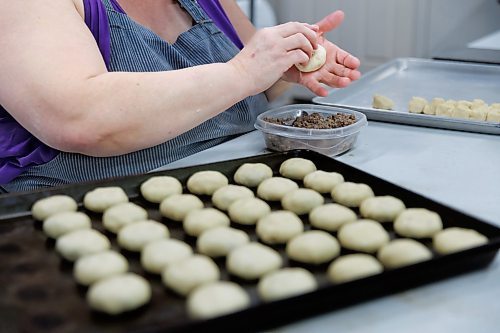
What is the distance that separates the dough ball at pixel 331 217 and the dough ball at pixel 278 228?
0.03 meters

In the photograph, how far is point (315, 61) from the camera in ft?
4.45

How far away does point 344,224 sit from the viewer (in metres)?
0.89

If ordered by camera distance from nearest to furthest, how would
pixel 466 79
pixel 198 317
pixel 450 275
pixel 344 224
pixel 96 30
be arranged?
1. pixel 198 317
2. pixel 450 275
3. pixel 344 224
4. pixel 96 30
5. pixel 466 79

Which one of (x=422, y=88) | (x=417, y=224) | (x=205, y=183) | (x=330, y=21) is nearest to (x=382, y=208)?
(x=417, y=224)

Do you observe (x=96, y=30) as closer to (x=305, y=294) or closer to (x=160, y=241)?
(x=160, y=241)

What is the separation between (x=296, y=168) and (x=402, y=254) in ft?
1.19

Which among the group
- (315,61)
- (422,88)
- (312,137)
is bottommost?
(422,88)

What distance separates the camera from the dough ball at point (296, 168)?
109 centimetres

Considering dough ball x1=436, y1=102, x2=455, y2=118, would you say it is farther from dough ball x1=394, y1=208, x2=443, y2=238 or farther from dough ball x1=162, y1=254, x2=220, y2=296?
dough ball x1=162, y1=254, x2=220, y2=296

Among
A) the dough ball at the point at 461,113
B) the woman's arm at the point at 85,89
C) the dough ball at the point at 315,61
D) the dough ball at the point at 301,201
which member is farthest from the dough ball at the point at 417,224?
the dough ball at the point at 461,113

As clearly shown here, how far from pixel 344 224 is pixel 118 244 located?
1.03ft

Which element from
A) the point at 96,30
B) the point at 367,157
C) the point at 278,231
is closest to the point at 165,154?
the point at 96,30

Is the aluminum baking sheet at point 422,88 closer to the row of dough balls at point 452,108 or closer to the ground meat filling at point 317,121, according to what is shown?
the row of dough balls at point 452,108

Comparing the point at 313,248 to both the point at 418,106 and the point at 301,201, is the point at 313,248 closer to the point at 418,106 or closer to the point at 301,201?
the point at 301,201
